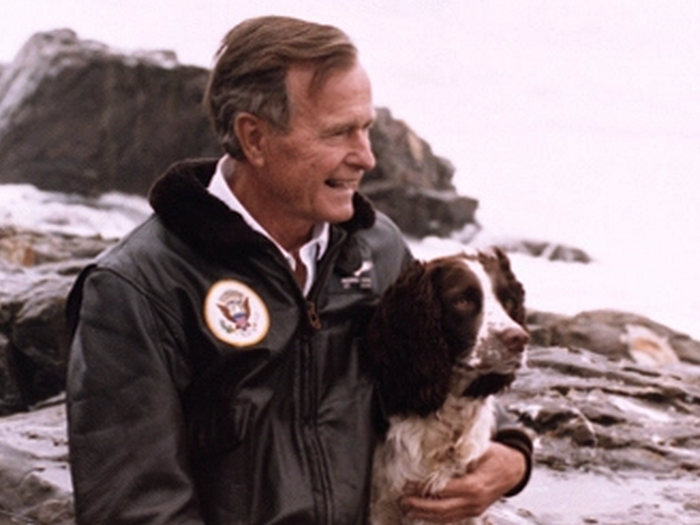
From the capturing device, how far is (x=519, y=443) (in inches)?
112

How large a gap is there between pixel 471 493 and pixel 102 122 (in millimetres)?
11518

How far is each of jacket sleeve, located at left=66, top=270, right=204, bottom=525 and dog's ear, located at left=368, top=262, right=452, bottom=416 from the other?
1.65 ft

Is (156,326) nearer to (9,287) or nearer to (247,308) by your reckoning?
(247,308)

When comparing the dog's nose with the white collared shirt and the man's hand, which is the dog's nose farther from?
the white collared shirt

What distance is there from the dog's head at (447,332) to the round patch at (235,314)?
308 mm

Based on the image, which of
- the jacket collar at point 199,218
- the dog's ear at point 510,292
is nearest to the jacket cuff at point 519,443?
the dog's ear at point 510,292

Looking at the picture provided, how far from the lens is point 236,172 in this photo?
100 inches

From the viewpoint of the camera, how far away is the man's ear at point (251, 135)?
2.44 metres

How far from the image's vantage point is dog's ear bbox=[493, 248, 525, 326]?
8.96ft

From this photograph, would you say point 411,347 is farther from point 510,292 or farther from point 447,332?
point 510,292

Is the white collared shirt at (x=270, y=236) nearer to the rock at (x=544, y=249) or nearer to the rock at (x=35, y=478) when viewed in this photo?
the rock at (x=35, y=478)

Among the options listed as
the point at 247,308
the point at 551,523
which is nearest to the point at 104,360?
the point at 247,308

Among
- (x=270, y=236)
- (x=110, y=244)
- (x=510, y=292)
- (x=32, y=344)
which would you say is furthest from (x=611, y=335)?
(x=270, y=236)

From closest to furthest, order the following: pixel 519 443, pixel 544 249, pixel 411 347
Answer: pixel 411 347
pixel 519 443
pixel 544 249
